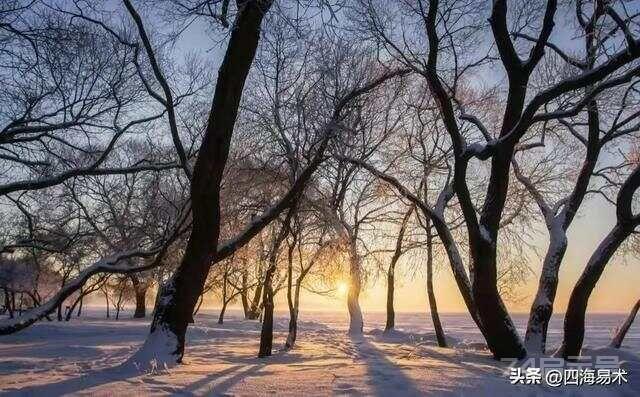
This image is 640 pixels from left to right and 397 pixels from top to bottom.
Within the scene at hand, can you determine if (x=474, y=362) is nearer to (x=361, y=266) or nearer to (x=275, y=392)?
(x=275, y=392)

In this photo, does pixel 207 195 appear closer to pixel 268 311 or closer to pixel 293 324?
pixel 268 311

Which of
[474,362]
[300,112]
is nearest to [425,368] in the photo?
[474,362]

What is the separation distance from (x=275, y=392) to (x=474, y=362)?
199 inches

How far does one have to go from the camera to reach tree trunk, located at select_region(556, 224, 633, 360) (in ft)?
34.9

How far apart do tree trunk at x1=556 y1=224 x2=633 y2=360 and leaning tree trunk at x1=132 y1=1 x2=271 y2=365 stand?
7944mm

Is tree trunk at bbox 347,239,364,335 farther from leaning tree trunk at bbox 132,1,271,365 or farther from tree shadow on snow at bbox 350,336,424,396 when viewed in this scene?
leaning tree trunk at bbox 132,1,271,365

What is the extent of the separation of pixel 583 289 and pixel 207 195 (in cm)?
828

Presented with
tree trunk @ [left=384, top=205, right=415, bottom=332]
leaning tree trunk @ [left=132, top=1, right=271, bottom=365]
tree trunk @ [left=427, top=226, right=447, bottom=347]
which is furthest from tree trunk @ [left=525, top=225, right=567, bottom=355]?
tree trunk @ [left=384, top=205, right=415, bottom=332]

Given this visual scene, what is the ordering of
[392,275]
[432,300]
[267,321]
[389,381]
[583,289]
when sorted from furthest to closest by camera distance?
[392,275]
[432,300]
[267,321]
[583,289]
[389,381]

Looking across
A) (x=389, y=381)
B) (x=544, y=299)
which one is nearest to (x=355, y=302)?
(x=544, y=299)

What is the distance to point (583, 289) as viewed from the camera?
426 inches

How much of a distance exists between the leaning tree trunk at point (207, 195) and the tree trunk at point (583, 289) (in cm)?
794

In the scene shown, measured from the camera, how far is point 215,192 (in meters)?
8.21

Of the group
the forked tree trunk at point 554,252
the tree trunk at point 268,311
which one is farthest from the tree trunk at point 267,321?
the forked tree trunk at point 554,252
